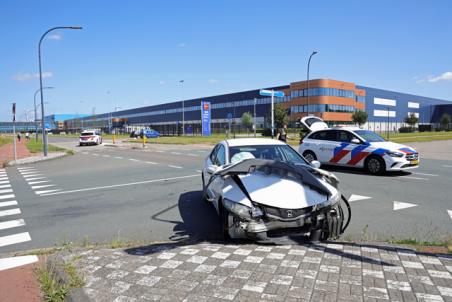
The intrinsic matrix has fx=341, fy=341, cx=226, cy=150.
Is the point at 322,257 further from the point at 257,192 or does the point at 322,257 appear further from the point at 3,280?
the point at 3,280

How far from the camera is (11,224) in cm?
625

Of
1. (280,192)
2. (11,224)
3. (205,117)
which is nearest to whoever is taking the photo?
(280,192)

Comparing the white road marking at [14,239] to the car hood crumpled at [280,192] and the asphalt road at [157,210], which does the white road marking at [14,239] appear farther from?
the car hood crumpled at [280,192]

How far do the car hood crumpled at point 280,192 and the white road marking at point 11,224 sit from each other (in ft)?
14.3

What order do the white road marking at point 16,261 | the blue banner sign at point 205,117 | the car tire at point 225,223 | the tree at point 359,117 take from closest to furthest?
1. the white road marking at point 16,261
2. the car tire at point 225,223
3. the blue banner sign at point 205,117
4. the tree at point 359,117

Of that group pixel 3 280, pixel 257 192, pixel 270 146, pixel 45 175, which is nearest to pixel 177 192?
pixel 270 146

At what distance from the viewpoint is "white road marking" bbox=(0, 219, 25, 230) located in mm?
6080

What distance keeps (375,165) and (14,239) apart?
10298 mm

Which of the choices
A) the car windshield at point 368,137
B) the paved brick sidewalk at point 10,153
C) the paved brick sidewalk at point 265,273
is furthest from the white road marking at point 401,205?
the paved brick sidewalk at point 10,153

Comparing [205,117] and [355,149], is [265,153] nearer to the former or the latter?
[355,149]

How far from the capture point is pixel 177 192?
29.1 ft

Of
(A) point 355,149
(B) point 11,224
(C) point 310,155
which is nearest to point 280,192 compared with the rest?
(B) point 11,224

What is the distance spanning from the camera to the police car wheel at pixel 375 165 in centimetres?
1122

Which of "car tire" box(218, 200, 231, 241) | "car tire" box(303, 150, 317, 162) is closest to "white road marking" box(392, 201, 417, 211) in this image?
"car tire" box(218, 200, 231, 241)
